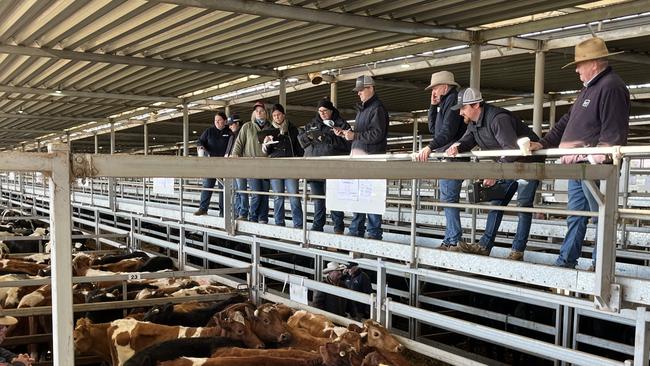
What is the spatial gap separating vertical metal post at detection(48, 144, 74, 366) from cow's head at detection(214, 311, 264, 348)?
3226 mm

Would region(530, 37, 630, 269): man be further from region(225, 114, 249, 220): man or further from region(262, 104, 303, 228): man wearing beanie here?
region(225, 114, 249, 220): man

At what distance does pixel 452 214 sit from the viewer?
5.28 meters

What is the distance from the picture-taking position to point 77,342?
17.5ft

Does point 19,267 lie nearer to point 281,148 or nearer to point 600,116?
point 281,148

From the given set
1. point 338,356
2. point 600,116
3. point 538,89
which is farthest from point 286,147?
point 600,116

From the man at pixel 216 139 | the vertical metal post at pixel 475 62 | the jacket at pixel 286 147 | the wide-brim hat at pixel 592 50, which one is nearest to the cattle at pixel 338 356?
the wide-brim hat at pixel 592 50

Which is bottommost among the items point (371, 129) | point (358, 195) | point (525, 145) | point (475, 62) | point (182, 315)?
point (182, 315)

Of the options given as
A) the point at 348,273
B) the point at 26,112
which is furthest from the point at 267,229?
the point at 26,112

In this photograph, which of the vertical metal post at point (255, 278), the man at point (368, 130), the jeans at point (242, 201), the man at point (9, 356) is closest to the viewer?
the man at point (9, 356)

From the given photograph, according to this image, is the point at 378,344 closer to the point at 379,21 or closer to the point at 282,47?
the point at 379,21

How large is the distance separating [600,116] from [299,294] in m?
3.20

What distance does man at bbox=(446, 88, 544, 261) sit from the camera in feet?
15.6

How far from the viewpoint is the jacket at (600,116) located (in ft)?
12.8

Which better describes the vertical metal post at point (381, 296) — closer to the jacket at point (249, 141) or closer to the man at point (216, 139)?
the jacket at point (249, 141)
